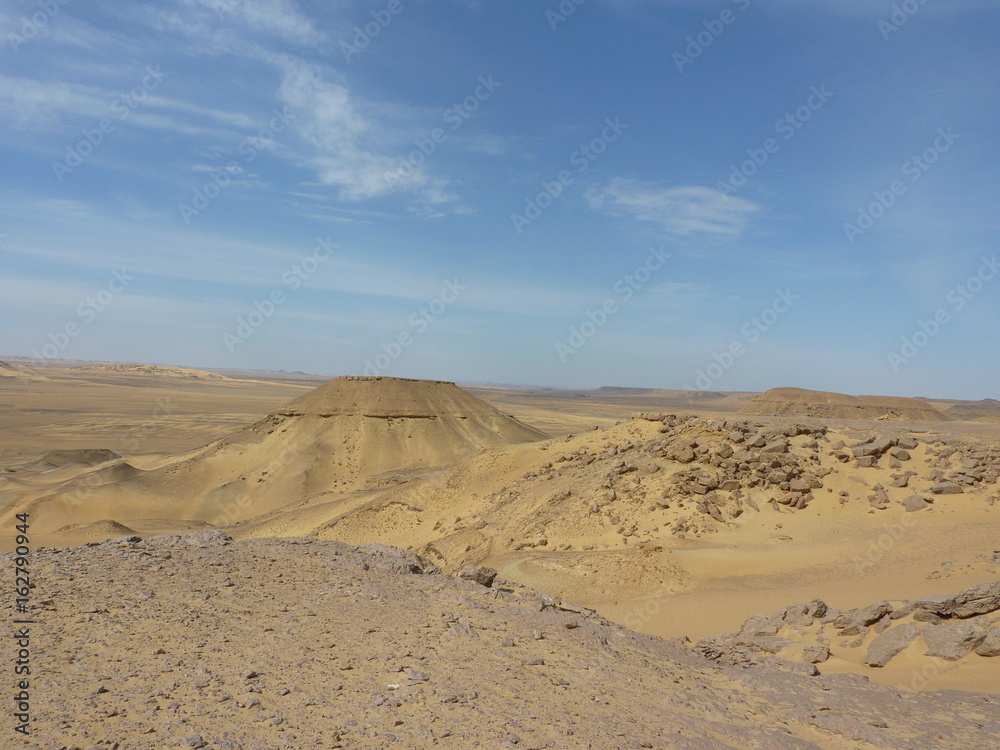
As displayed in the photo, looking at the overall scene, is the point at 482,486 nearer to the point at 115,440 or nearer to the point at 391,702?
the point at 391,702

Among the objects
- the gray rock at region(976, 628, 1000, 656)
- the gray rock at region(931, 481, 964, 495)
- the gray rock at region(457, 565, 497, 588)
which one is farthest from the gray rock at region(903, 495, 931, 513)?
the gray rock at region(457, 565, 497, 588)

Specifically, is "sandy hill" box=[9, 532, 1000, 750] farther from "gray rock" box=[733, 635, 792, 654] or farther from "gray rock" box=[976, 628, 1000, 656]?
"gray rock" box=[976, 628, 1000, 656]

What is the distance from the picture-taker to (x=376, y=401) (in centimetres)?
3834

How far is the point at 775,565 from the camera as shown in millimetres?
11477

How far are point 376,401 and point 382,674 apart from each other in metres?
34.1

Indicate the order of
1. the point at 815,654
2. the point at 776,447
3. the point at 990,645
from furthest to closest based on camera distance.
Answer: the point at 776,447 < the point at 815,654 < the point at 990,645

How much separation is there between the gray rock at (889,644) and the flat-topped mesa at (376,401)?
32329 mm

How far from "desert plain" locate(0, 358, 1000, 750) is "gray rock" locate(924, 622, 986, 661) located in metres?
0.03

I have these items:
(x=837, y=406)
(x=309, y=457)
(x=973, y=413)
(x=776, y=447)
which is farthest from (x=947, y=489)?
(x=973, y=413)

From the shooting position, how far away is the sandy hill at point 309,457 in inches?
1107

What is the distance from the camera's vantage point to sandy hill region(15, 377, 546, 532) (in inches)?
1107

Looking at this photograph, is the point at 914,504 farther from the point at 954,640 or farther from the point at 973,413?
the point at 973,413

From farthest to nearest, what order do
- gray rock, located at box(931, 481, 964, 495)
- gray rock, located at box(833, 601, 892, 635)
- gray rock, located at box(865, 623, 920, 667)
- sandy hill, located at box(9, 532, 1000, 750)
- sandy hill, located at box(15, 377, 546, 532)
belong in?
sandy hill, located at box(15, 377, 546, 532), gray rock, located at box(931, 481, 964, 495), gray rock, located at box(833, 601, 892, 635), gray rock, located at box(865, 623, 920, 667), sandy hill, located at box(9, 532, 1000, 750)

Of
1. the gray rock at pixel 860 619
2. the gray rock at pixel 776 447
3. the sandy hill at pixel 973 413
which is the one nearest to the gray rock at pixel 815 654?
the gray rock at pixel 860 619
